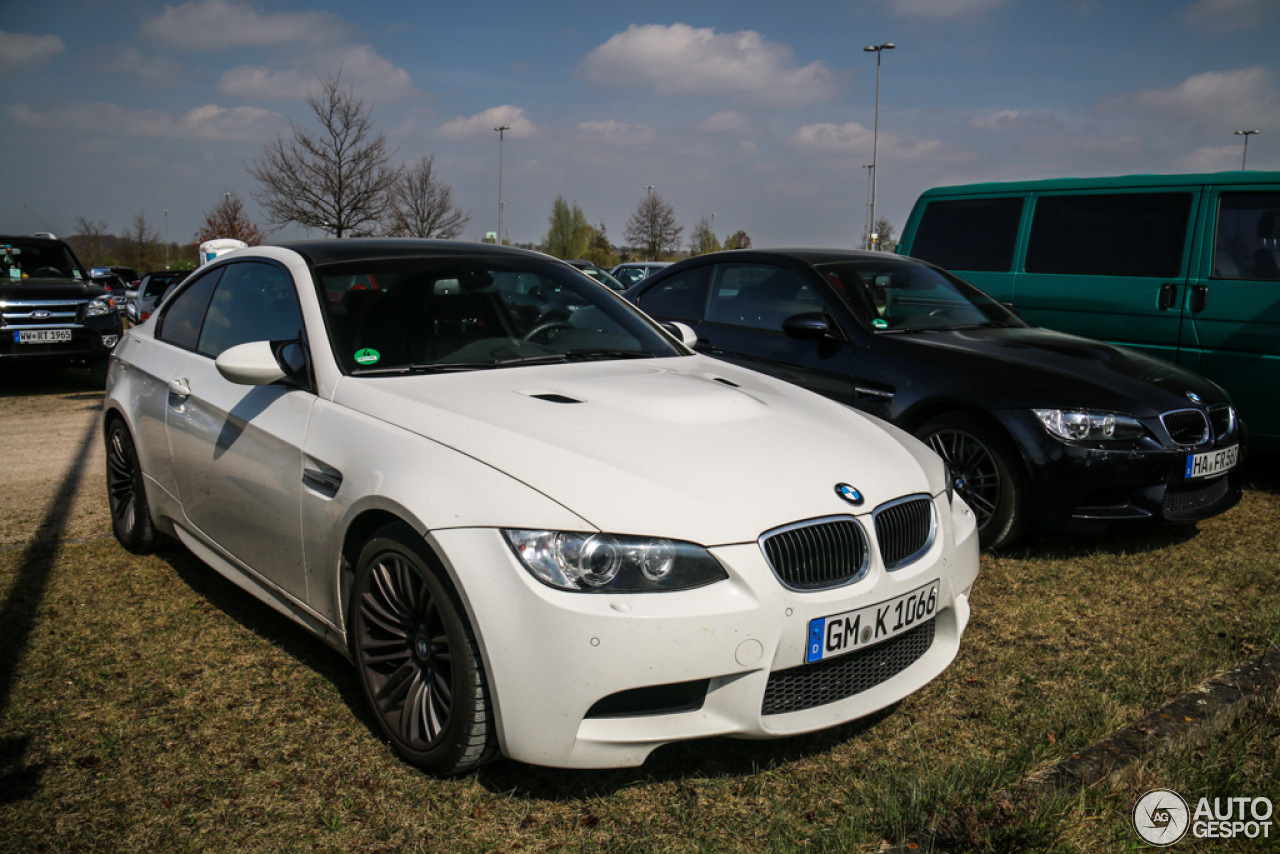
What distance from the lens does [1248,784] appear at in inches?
101

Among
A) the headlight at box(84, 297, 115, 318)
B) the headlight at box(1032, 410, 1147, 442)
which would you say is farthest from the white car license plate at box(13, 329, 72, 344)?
the headlight at box(1032, 410, 1147, 442)

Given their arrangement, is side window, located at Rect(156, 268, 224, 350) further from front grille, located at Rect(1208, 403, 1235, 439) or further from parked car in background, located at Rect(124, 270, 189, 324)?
parked car in background, located at Rect(124, 270, 189, 324)

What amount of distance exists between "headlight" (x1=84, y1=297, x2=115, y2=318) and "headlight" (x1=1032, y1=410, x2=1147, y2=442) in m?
10.7

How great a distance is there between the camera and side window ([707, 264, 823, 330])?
5.61m

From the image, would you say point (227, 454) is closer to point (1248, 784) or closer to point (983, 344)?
point (1248, 784)

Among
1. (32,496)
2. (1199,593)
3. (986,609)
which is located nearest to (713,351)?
(986,609)

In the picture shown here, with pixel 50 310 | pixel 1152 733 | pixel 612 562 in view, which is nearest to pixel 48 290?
pixel 50 310

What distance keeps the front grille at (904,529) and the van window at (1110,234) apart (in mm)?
4496

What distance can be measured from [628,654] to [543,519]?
1.26 ft

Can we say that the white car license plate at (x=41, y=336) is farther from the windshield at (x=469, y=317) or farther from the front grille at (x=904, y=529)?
the front grille at (x=904, y=529)

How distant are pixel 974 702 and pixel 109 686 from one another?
2941 millimetres

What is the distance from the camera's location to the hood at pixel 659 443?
2398mm

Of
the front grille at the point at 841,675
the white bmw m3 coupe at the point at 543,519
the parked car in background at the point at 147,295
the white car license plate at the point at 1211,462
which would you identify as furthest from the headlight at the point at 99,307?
the white car license plate at the point at 1211,462

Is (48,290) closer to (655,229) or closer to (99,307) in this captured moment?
(99,307)
